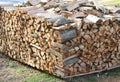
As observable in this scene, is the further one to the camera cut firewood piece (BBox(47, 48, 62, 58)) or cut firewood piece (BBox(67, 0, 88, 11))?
cut firewood piece (BBox(67, 0, 88, 11))

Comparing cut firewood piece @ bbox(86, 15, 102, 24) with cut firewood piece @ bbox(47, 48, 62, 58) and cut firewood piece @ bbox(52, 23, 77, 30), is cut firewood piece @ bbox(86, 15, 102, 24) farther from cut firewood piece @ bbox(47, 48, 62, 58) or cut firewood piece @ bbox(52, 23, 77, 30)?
cut firewood piece @ bbox(47, 48, 62, 58)

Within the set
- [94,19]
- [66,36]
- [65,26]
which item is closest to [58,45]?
[66,36]

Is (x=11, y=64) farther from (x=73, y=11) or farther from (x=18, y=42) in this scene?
(x=73, y=11)

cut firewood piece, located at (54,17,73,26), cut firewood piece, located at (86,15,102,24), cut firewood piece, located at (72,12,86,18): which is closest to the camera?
cut firewood piece, located at (54,17,73,26)

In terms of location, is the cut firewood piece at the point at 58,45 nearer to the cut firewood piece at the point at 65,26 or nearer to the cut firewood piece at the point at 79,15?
the cut firewood piece at the point at 65,26

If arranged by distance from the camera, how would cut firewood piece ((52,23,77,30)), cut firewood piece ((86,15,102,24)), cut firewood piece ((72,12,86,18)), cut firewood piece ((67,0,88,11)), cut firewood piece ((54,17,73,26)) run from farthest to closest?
cut firewood piece ((67,0,88,11)), cut firewood piece ((72,12,86,18)), cut firewood piece ((86,15,102,24)), cut firewood piece ((54,17,73,26)), cut firewood piece ((52,23,77,30))

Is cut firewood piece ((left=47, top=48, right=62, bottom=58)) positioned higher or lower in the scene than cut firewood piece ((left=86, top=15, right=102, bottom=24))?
lower

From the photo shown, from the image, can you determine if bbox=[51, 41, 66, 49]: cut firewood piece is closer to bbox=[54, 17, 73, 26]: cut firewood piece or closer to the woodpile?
the woodpile

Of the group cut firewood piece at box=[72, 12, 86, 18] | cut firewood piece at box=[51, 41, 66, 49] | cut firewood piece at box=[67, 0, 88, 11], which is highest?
cut firewood piece at box=[67, 0, 88, 11]

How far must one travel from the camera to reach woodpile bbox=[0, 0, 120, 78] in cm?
651

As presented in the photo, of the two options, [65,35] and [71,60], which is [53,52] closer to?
[71,60]

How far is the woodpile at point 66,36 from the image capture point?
21.4 ft

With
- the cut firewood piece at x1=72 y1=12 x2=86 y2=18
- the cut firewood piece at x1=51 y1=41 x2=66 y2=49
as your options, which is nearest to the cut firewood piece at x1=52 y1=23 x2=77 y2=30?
the cut firewood piece at x1=51 y1=41 x2=66 y2=49

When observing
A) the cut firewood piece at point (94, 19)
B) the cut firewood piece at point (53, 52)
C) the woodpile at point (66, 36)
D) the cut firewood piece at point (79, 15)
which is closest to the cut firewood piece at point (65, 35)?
the woodpile at point (66, 36)
